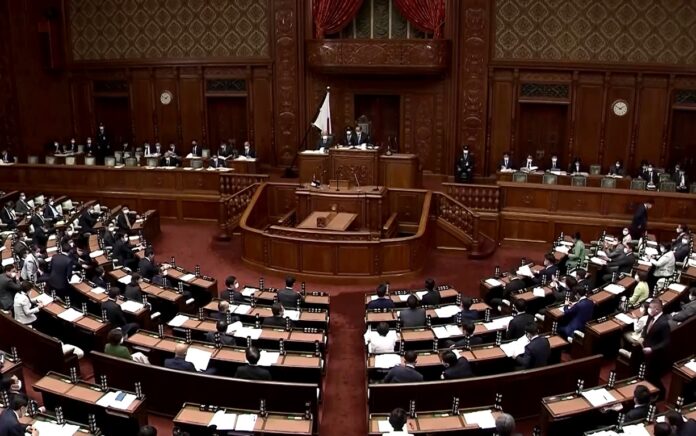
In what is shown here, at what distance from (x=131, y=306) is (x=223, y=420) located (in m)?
3.76

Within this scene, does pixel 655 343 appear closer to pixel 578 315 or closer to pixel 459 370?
pixel 578 315

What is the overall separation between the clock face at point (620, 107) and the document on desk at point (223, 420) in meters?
15.2

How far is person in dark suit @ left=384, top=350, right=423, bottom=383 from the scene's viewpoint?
798 centimetres

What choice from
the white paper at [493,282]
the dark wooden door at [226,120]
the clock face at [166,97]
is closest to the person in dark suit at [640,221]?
the white paper at [493,282]

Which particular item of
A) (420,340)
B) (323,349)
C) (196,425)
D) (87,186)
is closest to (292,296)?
(323,349)

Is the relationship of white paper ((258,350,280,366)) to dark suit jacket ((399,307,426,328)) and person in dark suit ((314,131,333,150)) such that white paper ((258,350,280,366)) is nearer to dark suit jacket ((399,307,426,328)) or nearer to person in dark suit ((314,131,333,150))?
dark suit jacket ((399,307,426,328))

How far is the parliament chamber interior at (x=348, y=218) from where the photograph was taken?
8031mm

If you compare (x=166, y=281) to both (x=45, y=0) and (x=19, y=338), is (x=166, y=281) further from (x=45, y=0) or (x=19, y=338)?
(x=45, y=0)

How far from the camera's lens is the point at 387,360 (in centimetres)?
859

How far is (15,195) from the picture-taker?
18.3 meters

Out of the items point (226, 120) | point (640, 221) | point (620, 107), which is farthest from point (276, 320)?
point (620, 107)

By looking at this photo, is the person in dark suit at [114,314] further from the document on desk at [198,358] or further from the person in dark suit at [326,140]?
the person in dark suit at [326,140]

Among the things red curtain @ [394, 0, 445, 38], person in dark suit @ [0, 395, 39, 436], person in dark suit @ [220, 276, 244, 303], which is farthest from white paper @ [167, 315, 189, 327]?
red curtain @ [394, 0, 445, 38]

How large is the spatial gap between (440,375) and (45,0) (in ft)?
62.1
